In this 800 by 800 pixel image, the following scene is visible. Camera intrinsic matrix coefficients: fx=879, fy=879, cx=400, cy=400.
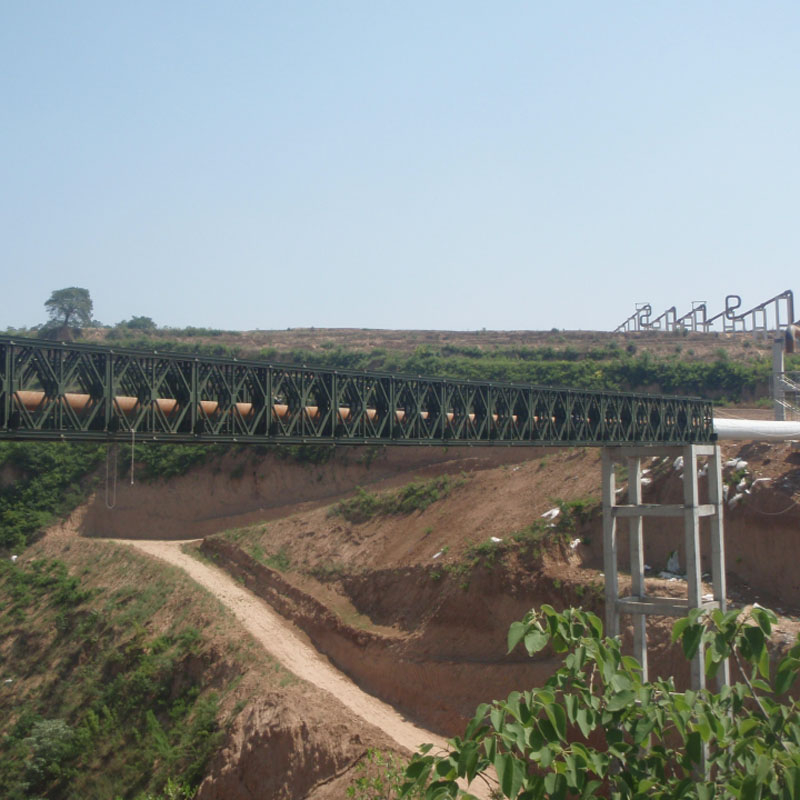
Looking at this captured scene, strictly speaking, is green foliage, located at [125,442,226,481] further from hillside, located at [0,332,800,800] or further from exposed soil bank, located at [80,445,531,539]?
hillside, located at [0,332,800,800]

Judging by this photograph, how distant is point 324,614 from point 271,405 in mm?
21382

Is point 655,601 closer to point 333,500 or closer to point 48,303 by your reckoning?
point 333,500

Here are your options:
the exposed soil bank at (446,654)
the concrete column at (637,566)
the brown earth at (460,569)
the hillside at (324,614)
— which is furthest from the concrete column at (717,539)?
the exposed soil bank at (446,654)

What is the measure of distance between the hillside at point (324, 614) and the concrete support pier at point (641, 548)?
6.12 feet

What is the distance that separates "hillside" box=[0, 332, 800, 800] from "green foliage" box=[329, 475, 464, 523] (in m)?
0.14

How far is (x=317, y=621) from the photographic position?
148ft

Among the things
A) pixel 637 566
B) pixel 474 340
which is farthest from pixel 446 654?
pixel 474 340

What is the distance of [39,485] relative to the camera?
6650cm

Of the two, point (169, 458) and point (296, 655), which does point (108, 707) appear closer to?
point (296, 655)

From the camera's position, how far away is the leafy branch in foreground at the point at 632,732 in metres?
7.51

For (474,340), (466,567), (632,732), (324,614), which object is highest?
(474,340)

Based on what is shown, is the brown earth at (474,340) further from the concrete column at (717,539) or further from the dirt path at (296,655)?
the concrete column at (717,539)

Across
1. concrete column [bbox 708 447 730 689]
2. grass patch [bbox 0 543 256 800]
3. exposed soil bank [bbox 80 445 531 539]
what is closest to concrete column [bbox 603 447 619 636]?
concrete column [bbox 708 447 730 689]

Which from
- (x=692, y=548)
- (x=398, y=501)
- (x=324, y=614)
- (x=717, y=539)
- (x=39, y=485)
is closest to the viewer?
(x=692, y=548)
